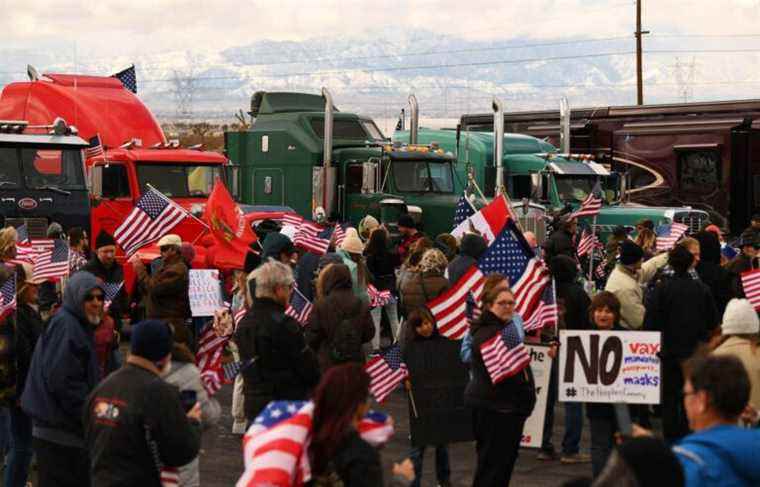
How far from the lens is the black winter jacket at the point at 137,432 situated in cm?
672

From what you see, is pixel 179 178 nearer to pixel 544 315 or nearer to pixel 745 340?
pixel 544 315

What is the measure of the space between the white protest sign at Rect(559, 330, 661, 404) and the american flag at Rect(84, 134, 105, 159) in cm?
1355

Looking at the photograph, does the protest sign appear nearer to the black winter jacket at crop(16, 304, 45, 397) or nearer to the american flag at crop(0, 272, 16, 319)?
the black winter jacket at crop(16, 304, 45, 397)

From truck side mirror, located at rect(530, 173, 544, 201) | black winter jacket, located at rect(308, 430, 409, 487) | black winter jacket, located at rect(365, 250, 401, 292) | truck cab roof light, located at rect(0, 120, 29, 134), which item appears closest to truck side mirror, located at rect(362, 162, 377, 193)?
truck side mirror, located at rect(530, 173, 544, 201)

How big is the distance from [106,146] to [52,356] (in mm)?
15247

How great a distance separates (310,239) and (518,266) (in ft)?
13.5

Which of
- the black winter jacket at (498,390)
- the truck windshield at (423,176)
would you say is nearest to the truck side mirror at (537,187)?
the truck windshield at (423,176)

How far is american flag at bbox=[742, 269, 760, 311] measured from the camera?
42.7 ft

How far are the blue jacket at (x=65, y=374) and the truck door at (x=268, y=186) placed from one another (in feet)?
62.9

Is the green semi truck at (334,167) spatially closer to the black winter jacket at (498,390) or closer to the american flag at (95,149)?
the american flag at (95,149)

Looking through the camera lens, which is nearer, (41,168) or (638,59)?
(41,168)

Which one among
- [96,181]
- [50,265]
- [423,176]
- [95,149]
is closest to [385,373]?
[50,265]

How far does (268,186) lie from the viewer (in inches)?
1103

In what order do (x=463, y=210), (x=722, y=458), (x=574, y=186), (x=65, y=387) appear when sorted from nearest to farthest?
(x=722, y=458) → (x=65, y=387) → (x=463, y=210) → (x=574, y=186)
